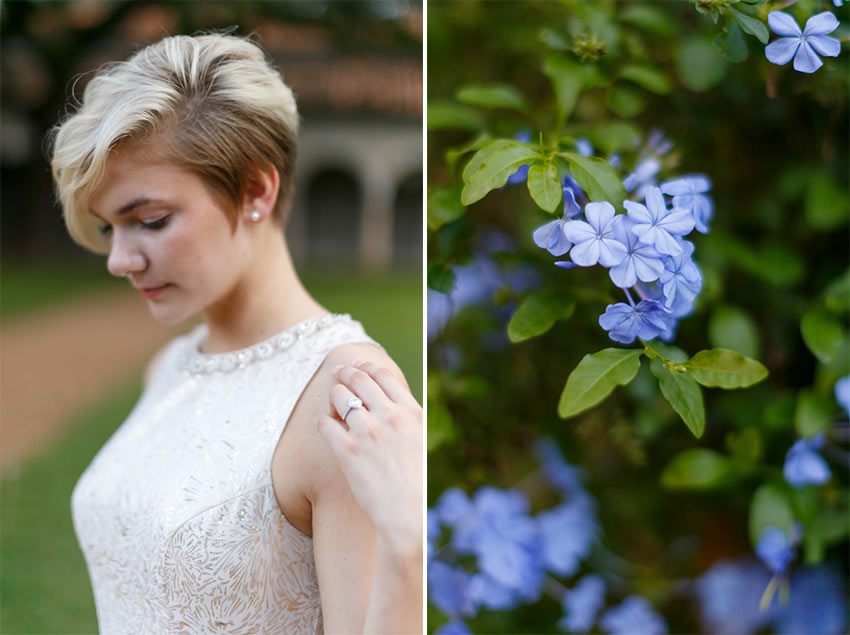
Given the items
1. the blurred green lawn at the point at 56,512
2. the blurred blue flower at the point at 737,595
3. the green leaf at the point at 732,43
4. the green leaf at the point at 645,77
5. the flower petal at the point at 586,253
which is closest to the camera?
the flower petal at the point at 586,253

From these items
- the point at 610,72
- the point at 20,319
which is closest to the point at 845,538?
the point at 610,72

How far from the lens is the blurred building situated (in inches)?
276

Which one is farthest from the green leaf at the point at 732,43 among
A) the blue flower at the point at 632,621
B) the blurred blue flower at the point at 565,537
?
the blue flower at the point at 632,621

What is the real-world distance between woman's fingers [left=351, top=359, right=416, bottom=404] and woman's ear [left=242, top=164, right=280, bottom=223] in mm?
308

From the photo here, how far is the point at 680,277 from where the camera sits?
69 centimetres

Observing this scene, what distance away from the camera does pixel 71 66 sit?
24.9ft

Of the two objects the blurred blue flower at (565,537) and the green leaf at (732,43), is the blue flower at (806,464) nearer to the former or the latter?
the blurred blue flower at (565,537)

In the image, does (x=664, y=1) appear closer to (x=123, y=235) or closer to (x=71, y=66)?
(x=123, y=235)

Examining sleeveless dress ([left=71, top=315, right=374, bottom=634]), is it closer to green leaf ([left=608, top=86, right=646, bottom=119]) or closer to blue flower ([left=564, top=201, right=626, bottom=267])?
blue flower ([left=564, top=201, right=626, bottom=267])

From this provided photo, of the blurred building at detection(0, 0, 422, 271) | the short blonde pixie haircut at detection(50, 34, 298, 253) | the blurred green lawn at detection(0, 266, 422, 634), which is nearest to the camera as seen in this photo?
the short blonde pixie haircut at detection(50, 34, 298, 253)

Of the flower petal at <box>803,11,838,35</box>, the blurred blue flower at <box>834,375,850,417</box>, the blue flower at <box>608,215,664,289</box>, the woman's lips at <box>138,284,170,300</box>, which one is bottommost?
the blurred blue flower at <box>834,375,850,417</box>

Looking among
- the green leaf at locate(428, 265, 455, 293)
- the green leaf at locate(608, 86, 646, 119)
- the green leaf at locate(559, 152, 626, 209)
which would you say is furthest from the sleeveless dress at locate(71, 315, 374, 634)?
the green leaf at locate(608, 86, 646, 119)

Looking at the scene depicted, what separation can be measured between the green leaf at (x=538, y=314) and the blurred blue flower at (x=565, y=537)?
537 mm

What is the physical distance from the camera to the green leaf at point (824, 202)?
3.89 feet
